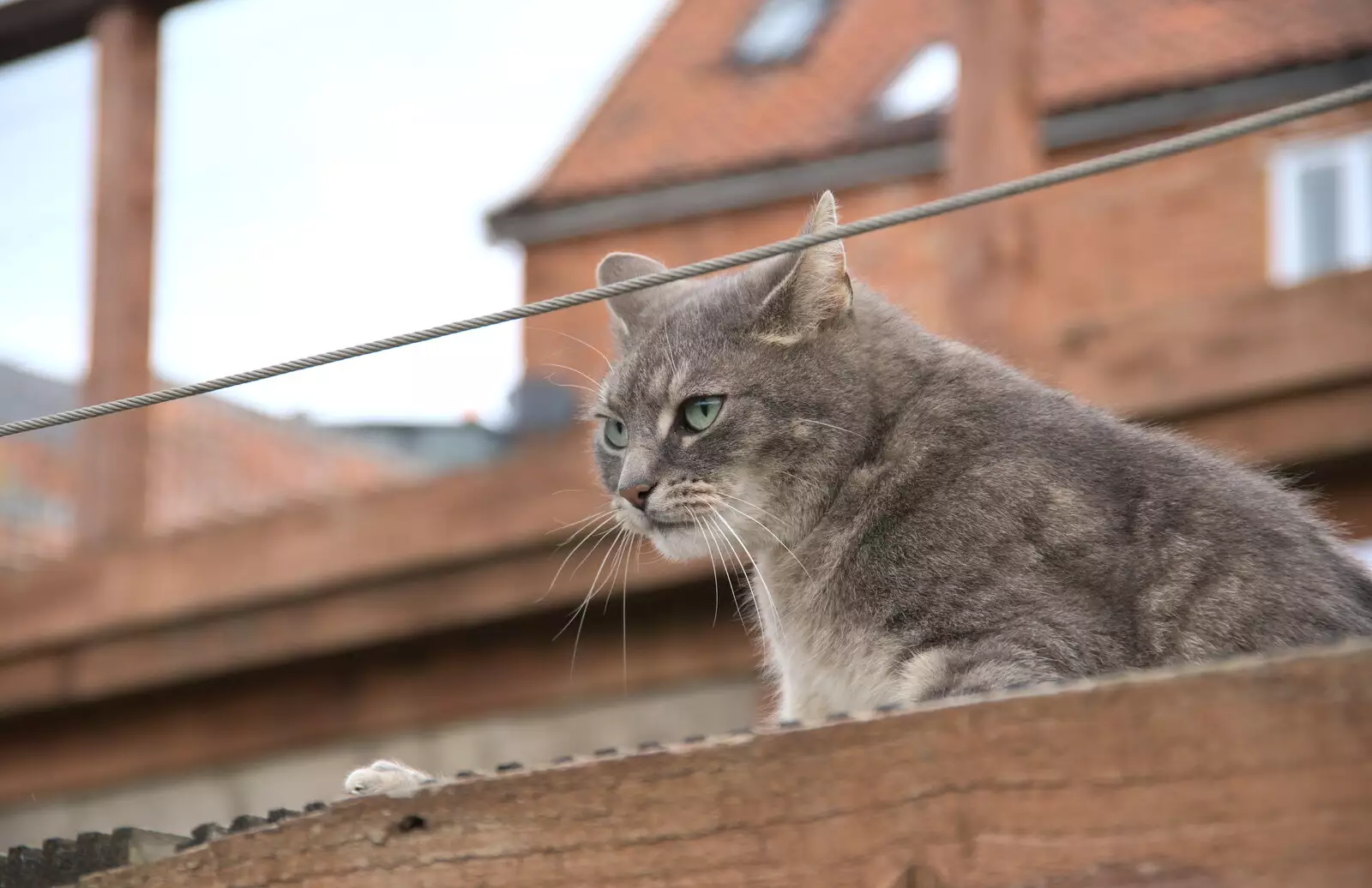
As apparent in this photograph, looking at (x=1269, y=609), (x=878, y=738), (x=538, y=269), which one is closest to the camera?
(x=878, y=738)

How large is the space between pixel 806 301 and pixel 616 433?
1.61 ft

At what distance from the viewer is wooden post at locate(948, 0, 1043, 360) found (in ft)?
13.9

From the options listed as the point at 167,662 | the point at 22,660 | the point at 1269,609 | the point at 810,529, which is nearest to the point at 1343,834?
the point at 1269,609

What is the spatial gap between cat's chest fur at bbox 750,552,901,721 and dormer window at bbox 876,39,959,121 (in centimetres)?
1057

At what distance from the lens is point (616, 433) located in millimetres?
3381

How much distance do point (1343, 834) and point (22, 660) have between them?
508cm

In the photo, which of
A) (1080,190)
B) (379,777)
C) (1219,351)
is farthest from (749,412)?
(1080,190)

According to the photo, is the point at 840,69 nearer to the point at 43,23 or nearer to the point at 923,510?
the point at 43,23

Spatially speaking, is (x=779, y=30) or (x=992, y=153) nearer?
(x=992, y=153)

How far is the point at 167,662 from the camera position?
214 inches

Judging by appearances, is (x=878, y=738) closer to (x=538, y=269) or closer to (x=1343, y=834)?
(x=1343, y=834)

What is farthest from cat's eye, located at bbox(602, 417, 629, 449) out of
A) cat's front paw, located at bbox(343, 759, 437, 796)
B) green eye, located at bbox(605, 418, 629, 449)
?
cat's front paw, located at bbox(343, 759, 437, 796)

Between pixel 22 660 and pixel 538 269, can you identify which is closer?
pixel 22 660

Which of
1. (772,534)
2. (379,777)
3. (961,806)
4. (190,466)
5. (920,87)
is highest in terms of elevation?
(920,87)
